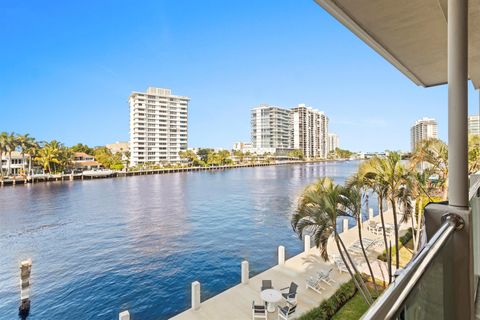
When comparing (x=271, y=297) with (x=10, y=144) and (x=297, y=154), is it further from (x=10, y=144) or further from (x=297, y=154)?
(x=297, y=154)

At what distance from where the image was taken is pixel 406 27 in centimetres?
355

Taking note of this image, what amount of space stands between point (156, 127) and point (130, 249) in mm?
73247

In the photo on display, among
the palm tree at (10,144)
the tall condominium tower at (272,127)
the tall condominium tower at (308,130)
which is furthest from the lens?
the tall condominium tower at (308,130)

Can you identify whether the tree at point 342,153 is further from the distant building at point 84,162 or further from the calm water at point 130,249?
the calm water at point 130,249

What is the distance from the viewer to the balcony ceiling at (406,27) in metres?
3.04

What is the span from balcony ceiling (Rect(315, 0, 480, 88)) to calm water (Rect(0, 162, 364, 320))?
10.7 m

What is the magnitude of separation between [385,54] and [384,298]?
15.9 feet

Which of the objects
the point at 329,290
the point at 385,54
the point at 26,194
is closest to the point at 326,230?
the point at 329,290

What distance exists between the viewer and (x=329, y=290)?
832cm

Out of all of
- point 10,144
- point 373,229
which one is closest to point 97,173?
point 10,144

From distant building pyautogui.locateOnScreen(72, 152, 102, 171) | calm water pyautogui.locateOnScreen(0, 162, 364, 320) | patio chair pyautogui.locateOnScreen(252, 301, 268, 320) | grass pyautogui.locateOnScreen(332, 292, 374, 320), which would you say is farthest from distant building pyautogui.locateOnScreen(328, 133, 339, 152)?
patio chair pyautogui.locateOnScreen(252, 301, 268, 320)

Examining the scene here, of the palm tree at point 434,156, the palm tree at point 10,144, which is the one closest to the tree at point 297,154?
the palm tree at point 10,144

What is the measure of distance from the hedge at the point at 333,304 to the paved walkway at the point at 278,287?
244mm

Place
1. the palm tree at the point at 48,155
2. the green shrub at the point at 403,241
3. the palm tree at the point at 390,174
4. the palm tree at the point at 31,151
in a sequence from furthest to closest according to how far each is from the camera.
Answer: the palm tree at the point at 48,155, the palm tree at the point at 31,151, the green shrub at the point at 403,241, the palm tree at the point at 390,174
